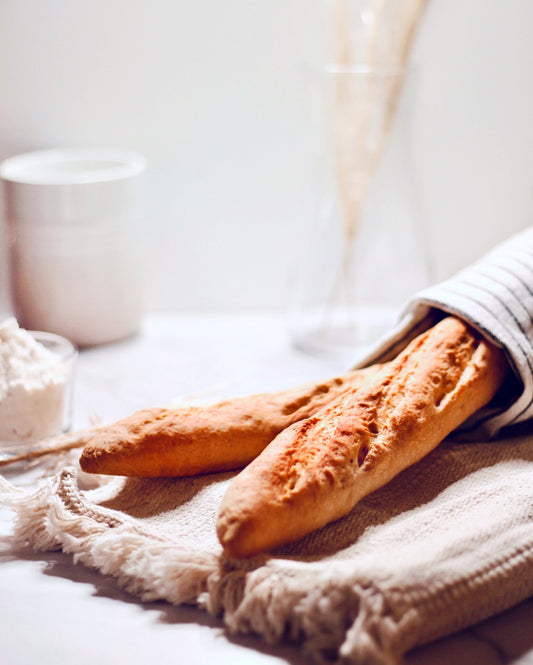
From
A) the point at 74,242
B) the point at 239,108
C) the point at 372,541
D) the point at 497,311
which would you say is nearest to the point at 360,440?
the point at 372,541

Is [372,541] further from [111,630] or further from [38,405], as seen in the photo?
[38,405]

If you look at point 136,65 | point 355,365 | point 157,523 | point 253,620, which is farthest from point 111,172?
point 253,620

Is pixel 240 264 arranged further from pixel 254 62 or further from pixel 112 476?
pixel 112 476

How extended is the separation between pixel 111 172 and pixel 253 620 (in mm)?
732

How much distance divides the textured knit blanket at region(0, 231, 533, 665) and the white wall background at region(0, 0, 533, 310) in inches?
19.6

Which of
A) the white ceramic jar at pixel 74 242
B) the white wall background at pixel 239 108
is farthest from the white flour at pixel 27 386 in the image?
the white wall background at pixel 239 108

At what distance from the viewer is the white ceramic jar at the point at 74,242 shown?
1.07 metres

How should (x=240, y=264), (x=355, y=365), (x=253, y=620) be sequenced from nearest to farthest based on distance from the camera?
(x=253, y=620) → (x=355, y=365) → (x=240, y=264)

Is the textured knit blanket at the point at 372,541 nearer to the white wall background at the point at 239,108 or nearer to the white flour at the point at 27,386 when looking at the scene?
the white flour at the point at 27,386

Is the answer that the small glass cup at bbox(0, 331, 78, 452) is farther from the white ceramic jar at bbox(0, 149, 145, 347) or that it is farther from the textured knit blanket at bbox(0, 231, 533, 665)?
the white ceramic jar at bbox(0, 149, 145, 347)

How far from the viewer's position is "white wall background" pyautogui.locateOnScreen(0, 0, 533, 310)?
1.19m

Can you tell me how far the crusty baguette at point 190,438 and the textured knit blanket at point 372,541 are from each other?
0.02 m

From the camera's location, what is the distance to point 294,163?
1272 millimetres

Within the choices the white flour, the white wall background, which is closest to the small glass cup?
the white flour
